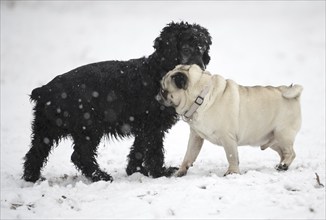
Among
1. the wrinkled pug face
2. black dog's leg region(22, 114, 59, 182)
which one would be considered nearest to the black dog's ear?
the wrinkled pug face

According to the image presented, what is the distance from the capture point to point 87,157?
626 cm

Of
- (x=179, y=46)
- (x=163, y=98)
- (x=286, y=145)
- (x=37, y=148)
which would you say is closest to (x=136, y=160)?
(x=163, y=98)

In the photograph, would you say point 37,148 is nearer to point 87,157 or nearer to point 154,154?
point 87,157

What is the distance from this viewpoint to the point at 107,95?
624cm

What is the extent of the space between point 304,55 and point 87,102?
49.9ft

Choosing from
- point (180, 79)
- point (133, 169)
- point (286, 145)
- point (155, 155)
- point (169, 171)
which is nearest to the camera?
point (180, 79)

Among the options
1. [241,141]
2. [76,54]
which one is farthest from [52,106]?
[76,54]

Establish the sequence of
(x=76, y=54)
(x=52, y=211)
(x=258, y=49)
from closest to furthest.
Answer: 1. (x=52, y=211)
2. (x=76, y=54)
3. (x=258, y=49)

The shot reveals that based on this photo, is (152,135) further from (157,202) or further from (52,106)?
(157,202)

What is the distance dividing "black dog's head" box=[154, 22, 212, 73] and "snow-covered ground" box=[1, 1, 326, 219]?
5.63 ft

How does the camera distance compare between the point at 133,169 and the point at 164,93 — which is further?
the point at 133,169

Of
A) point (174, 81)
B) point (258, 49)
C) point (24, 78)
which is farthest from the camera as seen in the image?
point (258, 49)

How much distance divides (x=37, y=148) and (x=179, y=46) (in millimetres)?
2640

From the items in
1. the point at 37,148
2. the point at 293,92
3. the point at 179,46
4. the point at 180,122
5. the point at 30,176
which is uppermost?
the point at 179,46
